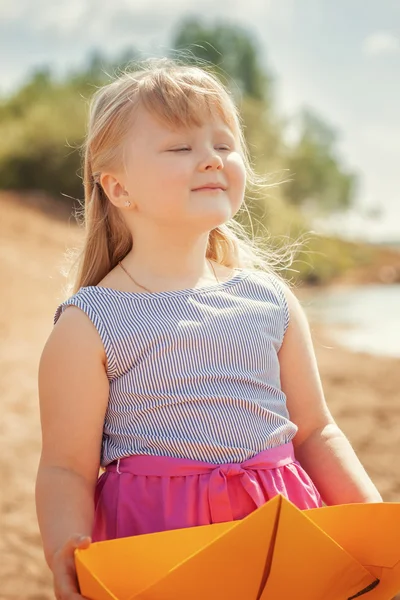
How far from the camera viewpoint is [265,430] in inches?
60.2

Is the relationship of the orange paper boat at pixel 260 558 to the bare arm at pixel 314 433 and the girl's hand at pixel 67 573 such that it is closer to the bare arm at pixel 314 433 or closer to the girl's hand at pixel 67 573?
the girl's hand at pixel 67 573

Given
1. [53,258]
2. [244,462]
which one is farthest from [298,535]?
[53,258]

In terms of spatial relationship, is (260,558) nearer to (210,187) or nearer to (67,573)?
(67,573)

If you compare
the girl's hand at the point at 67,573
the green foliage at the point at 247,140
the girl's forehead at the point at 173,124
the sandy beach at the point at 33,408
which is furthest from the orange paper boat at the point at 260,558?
the green foliage at the point at 247,140

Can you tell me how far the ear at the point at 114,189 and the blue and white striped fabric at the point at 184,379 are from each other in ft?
0.60

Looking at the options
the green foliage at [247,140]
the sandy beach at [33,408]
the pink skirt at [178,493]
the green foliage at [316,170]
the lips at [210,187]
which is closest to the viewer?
the pink skirt at [178,493]

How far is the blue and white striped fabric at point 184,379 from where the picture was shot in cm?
149

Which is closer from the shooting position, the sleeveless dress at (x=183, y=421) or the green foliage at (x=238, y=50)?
the sleeveless dress at (x=183, y=421)

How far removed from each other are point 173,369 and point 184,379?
27 mm

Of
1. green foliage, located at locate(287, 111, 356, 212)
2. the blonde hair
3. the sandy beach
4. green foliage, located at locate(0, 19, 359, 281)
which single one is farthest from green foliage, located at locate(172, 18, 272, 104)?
the blonde hair

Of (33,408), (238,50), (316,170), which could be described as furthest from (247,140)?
(33,408)

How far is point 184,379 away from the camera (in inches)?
59.2

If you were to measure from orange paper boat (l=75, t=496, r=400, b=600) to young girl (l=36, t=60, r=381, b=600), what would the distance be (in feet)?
0.56

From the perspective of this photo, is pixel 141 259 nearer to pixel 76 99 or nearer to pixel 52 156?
pixel 52 156
